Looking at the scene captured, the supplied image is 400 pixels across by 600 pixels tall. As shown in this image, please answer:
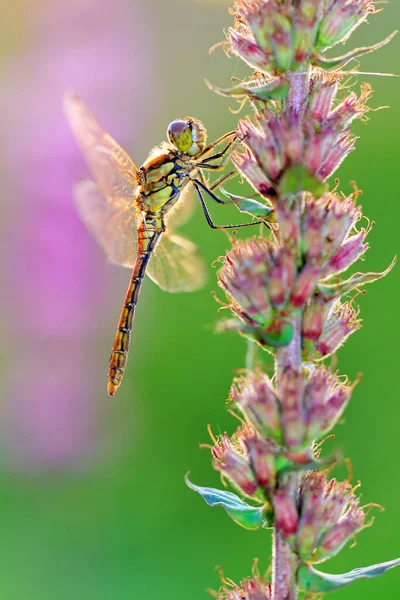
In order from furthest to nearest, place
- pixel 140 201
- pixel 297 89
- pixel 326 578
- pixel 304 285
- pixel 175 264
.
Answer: pixel 175 264 < pixel 140 201 < pixel 297 89 < pixel 304 285 < pixel 326 578

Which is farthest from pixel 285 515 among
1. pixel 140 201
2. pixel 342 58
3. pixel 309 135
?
pixel 140 201

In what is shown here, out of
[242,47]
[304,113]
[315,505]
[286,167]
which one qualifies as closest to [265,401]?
[315,505]

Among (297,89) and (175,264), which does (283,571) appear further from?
(175,264)

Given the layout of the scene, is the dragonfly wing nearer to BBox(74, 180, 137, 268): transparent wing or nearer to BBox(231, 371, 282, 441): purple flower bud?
BBox(74, 180, 137, 268): transparent wing

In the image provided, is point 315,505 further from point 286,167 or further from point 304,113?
point 304,113

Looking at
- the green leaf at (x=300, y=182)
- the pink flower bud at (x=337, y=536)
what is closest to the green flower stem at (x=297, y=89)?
the green leaf at (x=300, y=182)

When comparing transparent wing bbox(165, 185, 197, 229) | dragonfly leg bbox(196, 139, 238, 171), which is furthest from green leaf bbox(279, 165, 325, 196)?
transparent wing bbox(165, 185, 197, 229)
